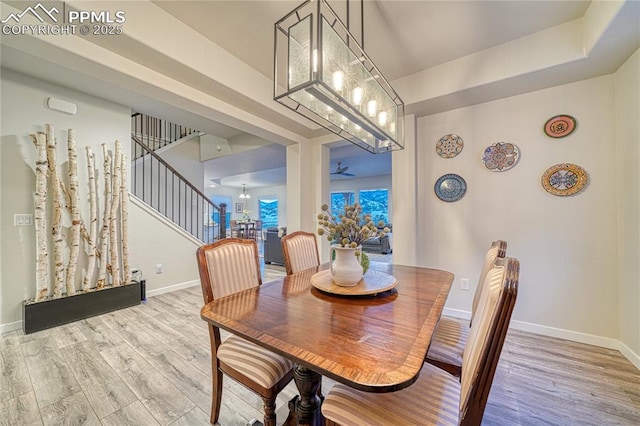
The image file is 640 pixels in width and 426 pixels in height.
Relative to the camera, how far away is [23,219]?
2.62m

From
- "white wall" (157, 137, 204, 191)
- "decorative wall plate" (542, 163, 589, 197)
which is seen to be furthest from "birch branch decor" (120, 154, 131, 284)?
"decorative wall plate" (542, 163, 589, 197)

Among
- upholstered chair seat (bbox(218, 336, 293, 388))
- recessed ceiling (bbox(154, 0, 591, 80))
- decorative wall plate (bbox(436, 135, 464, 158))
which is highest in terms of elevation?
recessed ceiling (bbox(154, 0, 591, 80))

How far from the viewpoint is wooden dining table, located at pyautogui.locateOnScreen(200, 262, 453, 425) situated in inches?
29.8

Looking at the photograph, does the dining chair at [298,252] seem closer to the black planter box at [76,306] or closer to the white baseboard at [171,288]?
the black planter box at [76,306]

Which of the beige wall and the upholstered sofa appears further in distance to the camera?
the upholstered sofa

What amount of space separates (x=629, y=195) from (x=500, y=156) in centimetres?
97

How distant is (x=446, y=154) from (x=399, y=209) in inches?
32.8

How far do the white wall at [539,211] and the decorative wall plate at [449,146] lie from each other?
0.19 feet

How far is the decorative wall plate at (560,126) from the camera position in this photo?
2318 mm

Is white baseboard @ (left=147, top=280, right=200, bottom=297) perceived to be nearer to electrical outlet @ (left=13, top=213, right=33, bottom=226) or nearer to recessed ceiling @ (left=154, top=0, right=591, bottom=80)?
electrical outlet @ (left=13, top=213, right=33, bottom=226)

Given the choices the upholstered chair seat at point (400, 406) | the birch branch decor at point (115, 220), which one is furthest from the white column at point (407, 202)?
the birch branch decor at point (115, 220)

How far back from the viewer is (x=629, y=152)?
197cm

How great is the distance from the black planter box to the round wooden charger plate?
9.32 feet

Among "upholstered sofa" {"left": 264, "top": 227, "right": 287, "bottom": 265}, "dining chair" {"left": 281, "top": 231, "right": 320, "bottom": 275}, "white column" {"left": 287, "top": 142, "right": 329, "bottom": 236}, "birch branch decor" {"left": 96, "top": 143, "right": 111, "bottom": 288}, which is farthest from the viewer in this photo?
"upholstered sofa" {"left": 264, "top": 227, "right": 287, "bottom": 265}
